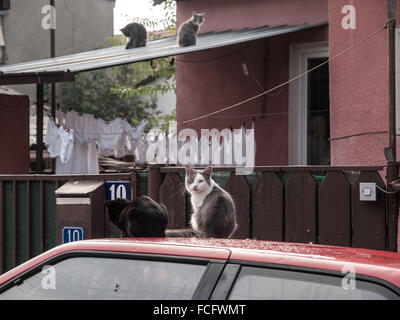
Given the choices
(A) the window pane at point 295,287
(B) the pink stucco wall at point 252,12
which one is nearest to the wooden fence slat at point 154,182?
(A) the window pane at point 295,287

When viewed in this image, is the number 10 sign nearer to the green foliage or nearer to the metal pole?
the metal pole

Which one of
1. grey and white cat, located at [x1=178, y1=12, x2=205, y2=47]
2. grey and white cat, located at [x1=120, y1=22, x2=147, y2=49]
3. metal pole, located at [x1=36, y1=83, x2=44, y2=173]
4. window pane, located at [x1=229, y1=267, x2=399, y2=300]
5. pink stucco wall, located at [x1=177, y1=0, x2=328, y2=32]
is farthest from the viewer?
grey and white cat, located at [x1=120, y1=22, x2=147, y2=49]

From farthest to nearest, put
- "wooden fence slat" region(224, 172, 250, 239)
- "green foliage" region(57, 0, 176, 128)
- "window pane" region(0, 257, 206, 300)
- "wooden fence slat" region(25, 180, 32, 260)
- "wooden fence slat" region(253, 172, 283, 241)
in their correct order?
1. "green foliage" region(57, 0, 176, 128)
2. "wooden fence slat" region(25, 180, 32, 260)
3. "wooden fence slat" region(224, 172, 250, 239)
4. "wooden fence slat" region(253, 172, 283, 241)
5. "window pane" region(0, 257, 206, 300)

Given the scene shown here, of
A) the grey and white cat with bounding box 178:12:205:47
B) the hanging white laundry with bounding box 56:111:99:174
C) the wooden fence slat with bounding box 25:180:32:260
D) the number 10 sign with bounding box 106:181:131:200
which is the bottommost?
the wooden fence slat with bounding box 25:180:32:260

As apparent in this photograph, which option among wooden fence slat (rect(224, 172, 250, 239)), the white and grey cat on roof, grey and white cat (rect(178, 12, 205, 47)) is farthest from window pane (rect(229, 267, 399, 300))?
grey and white cat (rect(178, 12, 205, 47))

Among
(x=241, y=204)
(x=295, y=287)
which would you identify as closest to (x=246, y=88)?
(x=241, y=204)

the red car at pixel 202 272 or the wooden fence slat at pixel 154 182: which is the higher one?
the wooden fence slat at pixel 154 182

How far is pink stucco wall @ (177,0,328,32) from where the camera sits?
12.0 m

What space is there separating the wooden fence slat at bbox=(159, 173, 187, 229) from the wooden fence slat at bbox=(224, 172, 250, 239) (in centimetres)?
58

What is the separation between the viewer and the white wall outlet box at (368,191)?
6.56 metres

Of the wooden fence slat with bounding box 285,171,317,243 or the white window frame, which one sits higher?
the white window frame

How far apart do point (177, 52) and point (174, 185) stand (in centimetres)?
376

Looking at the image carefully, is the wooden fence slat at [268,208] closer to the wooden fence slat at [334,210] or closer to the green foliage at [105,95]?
the wooden fence slat at [334,210]

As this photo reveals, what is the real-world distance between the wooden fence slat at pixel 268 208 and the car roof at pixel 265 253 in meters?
3.47
